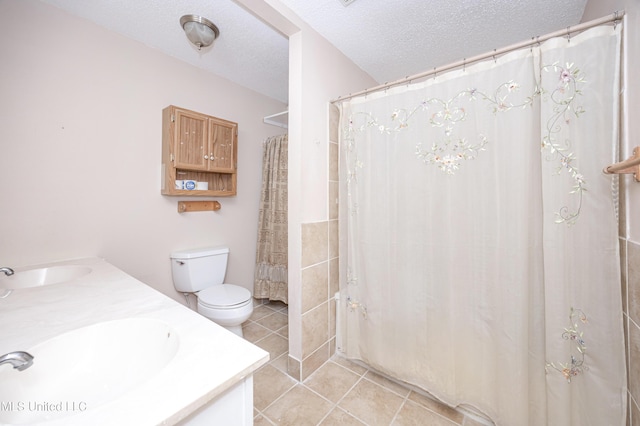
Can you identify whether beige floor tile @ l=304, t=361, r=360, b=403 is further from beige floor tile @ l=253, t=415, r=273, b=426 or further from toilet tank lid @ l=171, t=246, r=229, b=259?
toilet tank lid @ l=171, t=246, r=229, b=259

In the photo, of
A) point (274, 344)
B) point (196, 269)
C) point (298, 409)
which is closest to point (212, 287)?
point (196, 269)

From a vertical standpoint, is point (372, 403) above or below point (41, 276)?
below

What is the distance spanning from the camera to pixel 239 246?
2350 mm

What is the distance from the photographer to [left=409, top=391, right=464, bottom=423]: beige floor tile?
4.09ft

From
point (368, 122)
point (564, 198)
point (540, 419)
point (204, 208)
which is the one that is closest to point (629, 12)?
point (564, 198)

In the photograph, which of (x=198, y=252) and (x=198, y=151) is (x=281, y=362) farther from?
(x=198, y=151)

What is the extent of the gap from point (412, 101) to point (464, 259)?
90 cm

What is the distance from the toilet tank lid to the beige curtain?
43 cm

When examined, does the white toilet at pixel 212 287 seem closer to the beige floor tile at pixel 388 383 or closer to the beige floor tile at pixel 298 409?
the beige floor tile at pixel 298 409

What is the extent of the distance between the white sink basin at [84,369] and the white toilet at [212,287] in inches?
36.7

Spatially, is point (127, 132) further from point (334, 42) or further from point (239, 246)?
point (334, 42)

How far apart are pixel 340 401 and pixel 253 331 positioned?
1008 millimetres

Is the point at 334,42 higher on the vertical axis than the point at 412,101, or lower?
higher

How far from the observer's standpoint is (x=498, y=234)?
112cm
